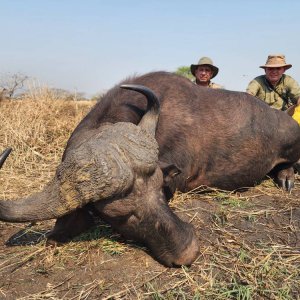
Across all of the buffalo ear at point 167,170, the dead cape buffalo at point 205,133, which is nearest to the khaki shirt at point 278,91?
the dead cape buffalo at point 205,133

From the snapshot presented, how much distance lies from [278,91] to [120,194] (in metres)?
5.39

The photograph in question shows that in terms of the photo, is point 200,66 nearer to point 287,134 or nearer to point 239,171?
point 287,134

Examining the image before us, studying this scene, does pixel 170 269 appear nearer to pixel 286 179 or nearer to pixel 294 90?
pixel 286 179

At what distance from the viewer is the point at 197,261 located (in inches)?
125

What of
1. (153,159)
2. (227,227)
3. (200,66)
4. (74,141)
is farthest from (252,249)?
(200,66)

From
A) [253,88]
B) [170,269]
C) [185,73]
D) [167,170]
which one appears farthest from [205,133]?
[185,73]

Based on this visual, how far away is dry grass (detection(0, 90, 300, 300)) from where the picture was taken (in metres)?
2.84

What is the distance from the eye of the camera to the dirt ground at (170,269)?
283 cm

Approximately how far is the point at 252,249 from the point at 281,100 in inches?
185

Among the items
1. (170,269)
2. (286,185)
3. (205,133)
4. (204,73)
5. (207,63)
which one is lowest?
(286,185)

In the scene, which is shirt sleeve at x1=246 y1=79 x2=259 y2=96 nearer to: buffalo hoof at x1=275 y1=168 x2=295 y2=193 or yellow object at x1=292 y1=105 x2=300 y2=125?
yellow object at x1=292 y1=105 x2=300 y2=125

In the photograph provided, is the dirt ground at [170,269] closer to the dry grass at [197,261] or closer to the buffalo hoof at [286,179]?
the dry grass at [197,261]

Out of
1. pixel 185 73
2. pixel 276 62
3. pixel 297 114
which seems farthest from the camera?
pixel 185 73

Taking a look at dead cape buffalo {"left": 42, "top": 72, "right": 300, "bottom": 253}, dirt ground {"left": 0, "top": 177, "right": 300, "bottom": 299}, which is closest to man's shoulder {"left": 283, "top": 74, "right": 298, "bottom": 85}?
dead cape buffalo {"left": 42, "top": 72, "right": 300, "bottom": 253}
